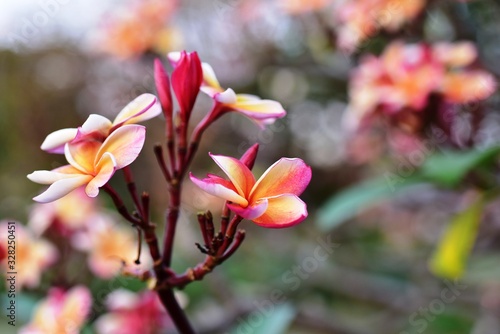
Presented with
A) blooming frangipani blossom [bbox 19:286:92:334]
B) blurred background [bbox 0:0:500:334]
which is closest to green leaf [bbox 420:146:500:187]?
blurred background [bbox 0:0:500:334]

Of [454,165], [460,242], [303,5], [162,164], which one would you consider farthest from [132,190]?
[303,5]

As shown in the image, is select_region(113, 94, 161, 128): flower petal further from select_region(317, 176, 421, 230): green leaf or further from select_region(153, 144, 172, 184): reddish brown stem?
select_region(317, 176, 421, 230): green leaf

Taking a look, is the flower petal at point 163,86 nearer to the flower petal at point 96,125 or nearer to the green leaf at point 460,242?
the flower petal at point 96,125

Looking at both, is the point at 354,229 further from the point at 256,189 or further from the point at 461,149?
the point at 256,189

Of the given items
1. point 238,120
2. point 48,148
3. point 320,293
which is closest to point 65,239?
point 48,148

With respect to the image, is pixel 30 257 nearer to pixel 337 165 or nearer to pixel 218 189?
pixel 218 189
